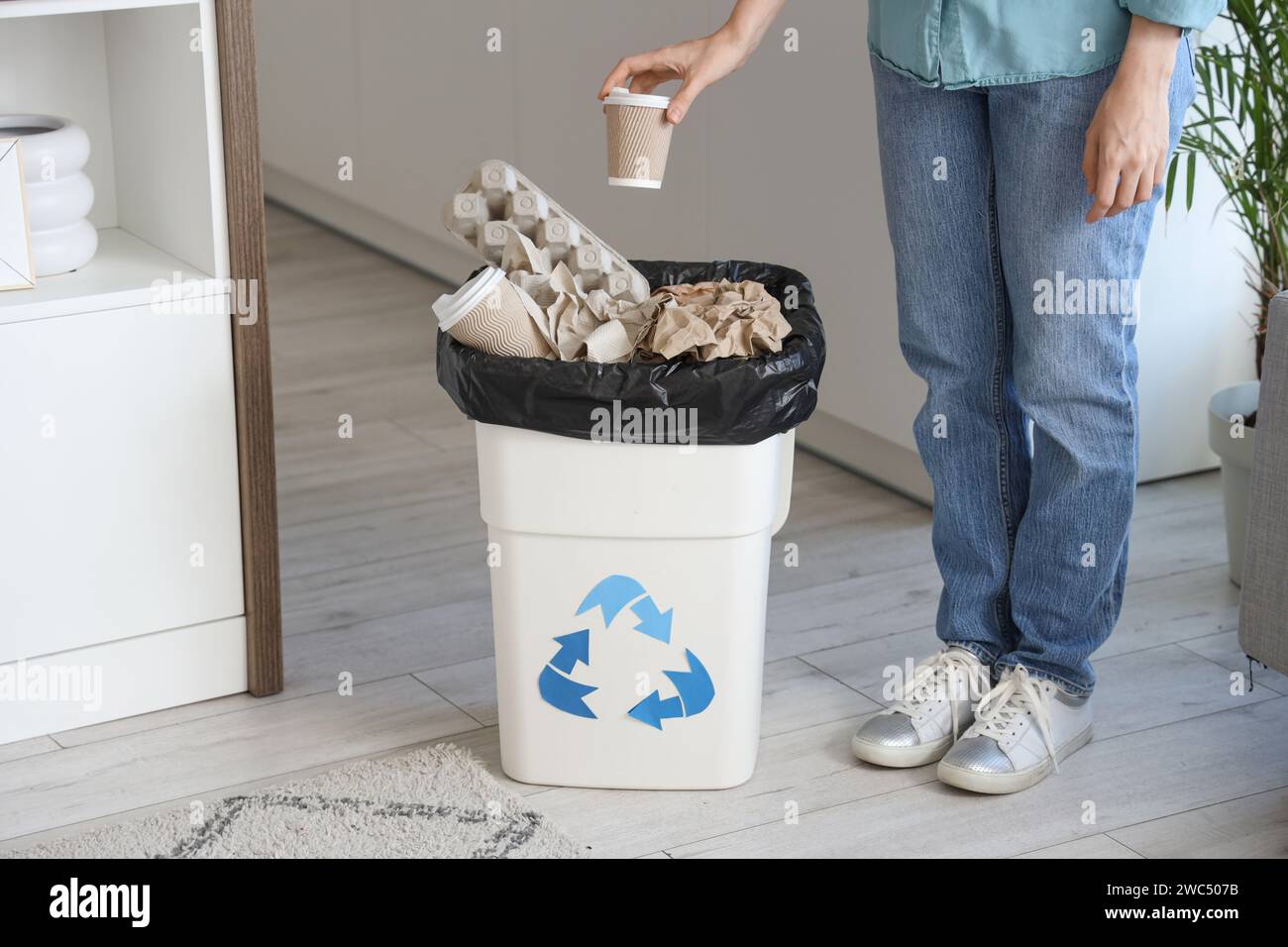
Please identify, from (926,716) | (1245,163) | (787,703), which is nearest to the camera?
(926,716)

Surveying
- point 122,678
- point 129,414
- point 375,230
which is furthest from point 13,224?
point 375,230

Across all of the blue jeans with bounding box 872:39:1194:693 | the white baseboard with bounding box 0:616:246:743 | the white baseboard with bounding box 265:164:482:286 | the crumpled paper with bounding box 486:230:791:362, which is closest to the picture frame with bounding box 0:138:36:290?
the white baseboard with bounding box 0:616:246:743

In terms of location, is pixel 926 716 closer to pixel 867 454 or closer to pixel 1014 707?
pixel 1014 707

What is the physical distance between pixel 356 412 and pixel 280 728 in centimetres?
112

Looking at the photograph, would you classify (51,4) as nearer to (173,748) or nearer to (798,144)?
(173,748)

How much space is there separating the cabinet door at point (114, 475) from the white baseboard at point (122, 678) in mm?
18

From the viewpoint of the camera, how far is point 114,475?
6.15 feet

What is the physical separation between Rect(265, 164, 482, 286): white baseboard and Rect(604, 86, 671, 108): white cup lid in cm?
192

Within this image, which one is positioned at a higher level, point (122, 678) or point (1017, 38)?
point (1017, 38)

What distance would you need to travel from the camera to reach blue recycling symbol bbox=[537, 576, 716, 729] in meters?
1.70

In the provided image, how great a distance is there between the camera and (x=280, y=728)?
6.34 ft

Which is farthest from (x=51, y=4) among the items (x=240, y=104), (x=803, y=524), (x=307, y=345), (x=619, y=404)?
(x=307, y=345)

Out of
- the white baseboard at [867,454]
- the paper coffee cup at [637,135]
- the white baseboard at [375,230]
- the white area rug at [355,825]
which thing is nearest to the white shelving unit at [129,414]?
the white area rug at [355,825]

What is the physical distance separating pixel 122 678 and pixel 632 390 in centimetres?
74
